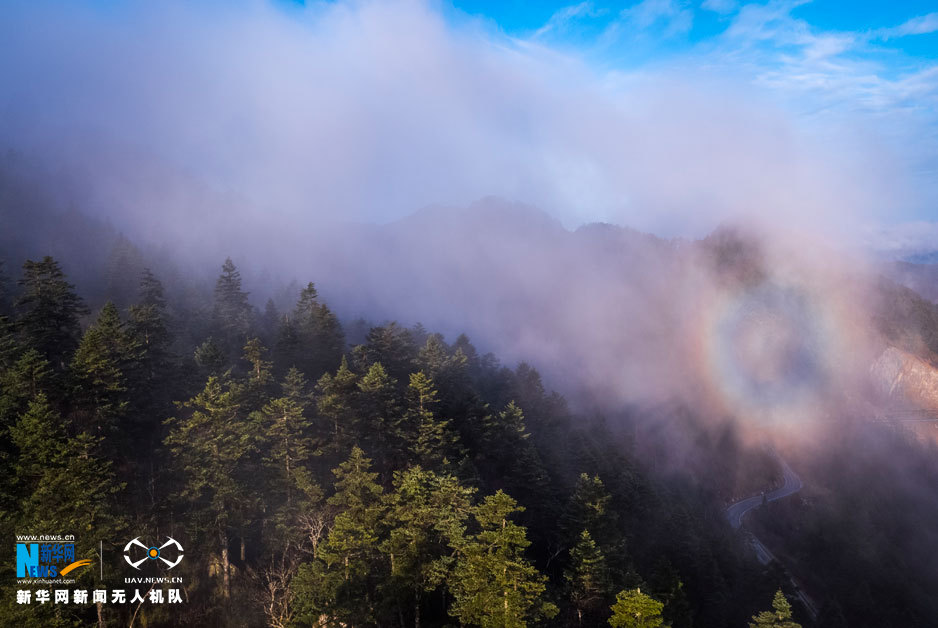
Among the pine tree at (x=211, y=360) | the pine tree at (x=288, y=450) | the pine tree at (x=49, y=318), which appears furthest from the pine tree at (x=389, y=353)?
the pine tree at (x=49, y=318)

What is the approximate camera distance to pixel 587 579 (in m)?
34.7

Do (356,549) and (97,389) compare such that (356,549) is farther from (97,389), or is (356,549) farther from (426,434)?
(97,389)

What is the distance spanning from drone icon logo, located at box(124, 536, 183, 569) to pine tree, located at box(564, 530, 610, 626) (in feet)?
94.7

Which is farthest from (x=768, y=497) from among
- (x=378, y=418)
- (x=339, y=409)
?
(x=339, y=409)

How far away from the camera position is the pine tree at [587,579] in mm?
34656

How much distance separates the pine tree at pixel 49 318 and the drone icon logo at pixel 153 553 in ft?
70.3

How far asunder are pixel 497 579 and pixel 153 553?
81.9ft

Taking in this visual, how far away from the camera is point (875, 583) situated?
6794cm

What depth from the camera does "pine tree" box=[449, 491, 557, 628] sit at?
79.7 ft

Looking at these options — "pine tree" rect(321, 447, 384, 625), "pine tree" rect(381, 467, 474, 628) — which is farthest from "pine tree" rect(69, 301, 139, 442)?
"pine tree" rect(381, 467, 474, 628)

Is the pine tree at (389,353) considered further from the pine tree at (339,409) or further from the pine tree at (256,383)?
the pine tree at (339,409)

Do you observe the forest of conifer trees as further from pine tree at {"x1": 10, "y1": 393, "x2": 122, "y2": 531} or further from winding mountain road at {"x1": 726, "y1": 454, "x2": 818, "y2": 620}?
winding mountain road at {"x1": 726, "y1": 454, "x2": 818, "y2": 620}

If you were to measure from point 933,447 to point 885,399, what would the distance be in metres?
19.8

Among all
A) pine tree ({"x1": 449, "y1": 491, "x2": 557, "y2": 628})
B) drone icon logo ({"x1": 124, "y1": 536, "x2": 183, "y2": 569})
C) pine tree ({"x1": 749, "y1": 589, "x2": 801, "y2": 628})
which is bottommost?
pine tree ({"x1": 749, "y1": 589, "x2": 801, "y2": 628})
